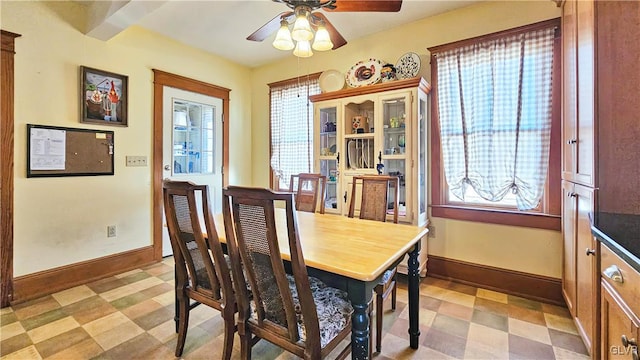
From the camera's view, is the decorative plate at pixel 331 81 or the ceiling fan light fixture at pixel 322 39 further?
the decorative plate at pixel 331 81

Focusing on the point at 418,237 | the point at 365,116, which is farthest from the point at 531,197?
the point at 365,116

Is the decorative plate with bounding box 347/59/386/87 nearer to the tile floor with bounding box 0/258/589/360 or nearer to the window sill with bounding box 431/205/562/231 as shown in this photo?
the window sill with bounding box 431/205/562/231

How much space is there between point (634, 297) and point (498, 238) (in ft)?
6.00

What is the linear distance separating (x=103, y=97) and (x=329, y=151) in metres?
2.34

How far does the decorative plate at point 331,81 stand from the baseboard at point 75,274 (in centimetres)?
273

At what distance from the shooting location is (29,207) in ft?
8.01

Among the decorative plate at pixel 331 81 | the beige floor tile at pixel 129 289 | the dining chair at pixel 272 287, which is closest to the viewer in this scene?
the dining chair at pixel 272 287

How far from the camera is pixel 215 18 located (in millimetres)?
2914

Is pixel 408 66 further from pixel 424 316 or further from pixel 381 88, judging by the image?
pixel 424 316

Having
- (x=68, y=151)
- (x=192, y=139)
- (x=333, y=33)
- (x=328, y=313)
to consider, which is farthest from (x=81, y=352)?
(x=333, y=33)

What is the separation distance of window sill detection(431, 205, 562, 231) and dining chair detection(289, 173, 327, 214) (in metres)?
1.15

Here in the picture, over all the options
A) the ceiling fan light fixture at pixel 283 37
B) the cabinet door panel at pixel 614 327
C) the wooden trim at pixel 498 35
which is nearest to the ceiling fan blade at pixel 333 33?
the ceiling fan light fixture at pixel 283 37

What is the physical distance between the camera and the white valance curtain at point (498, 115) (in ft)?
7.72

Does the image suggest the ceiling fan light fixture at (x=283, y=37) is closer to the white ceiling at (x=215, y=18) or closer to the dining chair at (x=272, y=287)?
the white ceiling at (x=215, y=18)
